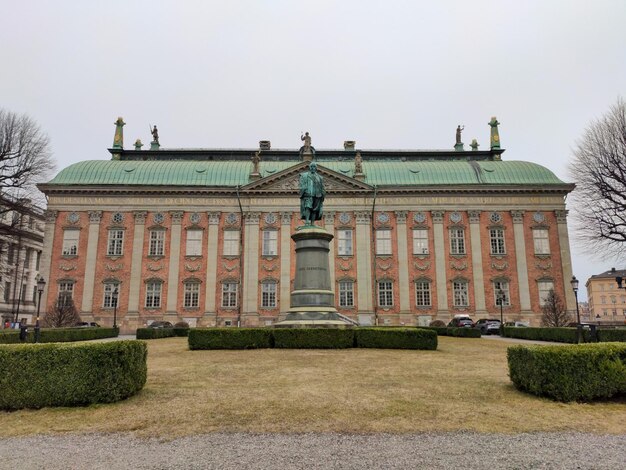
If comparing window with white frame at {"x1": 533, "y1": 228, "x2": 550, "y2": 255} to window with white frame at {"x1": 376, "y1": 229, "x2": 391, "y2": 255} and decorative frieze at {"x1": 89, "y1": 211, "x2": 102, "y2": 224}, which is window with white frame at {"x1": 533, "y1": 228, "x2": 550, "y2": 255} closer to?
window with white frame at {"x1": 376, "y1": 229, "x2": 391, "y2": 255}

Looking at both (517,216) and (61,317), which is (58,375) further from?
(517,216)

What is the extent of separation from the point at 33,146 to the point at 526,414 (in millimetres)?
34427

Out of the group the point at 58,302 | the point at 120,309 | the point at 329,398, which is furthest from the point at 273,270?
the point at 329,398

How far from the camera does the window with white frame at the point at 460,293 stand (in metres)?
47.1

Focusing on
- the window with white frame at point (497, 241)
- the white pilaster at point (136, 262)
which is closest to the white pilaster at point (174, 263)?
the white pilaster at point (136, 262)

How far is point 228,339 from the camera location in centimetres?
2109

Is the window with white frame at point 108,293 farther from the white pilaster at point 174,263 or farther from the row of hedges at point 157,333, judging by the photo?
the row of hedges at point 157,333

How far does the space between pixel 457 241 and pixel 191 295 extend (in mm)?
26453

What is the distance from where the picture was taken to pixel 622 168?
96.7 ft

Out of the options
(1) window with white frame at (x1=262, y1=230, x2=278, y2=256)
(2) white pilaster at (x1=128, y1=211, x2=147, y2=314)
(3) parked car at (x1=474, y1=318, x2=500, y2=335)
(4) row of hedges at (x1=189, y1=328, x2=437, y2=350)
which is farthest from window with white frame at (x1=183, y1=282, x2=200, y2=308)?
(4) row of hedges at (x1=189, y1=328, x2=437, y2=350)

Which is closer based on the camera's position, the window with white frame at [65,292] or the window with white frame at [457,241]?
the window with white frame at [65,292]

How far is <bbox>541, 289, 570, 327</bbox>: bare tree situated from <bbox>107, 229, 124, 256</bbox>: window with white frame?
3986 centimetres

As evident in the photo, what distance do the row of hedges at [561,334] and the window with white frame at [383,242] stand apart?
1513 centimetres

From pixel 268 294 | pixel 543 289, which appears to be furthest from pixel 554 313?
pixel 268 294
